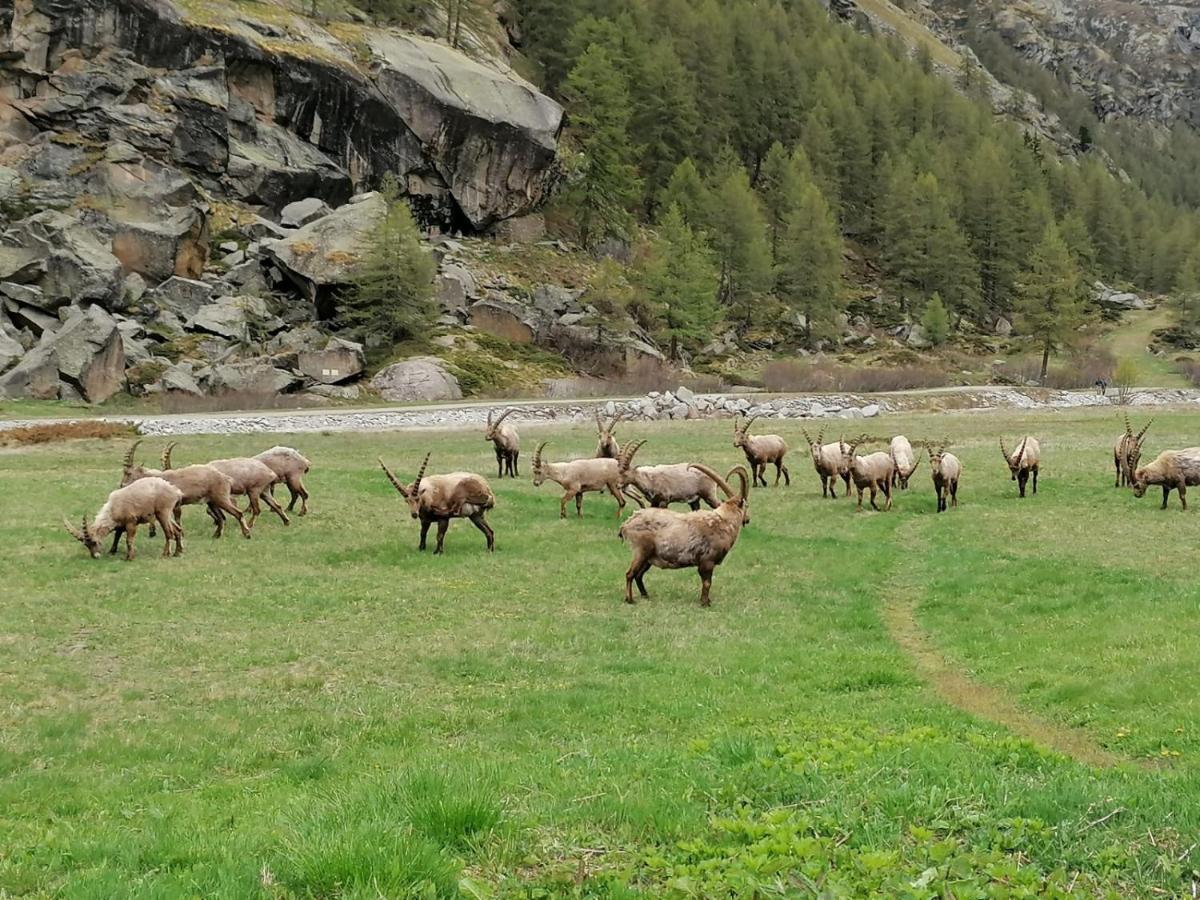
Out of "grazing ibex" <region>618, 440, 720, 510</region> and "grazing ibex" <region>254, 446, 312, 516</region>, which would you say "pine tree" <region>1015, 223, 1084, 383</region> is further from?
"grazing ibex" <region>254, 446, 312, 516</region>

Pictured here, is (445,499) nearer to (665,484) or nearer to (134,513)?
(665,484)

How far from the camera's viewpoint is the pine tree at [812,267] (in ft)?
316

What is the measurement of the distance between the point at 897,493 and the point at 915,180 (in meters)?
97.4

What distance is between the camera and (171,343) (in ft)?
199

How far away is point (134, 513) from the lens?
21.1 m

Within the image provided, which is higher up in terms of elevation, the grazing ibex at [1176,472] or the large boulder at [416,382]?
the large boulder at [416,382]

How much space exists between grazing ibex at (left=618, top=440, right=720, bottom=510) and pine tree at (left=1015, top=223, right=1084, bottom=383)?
72888 mm

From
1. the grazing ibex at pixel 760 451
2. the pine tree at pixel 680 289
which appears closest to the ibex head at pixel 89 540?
the grazing ibex at pixel 760 451

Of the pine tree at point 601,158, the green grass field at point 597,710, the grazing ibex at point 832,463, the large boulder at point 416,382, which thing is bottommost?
the green grass field at point 597,710

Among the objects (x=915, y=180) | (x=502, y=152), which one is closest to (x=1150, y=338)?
(x=915, y=180)

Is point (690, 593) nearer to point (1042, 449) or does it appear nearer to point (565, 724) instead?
point (565, 724)

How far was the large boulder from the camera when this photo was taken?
62.2 meters

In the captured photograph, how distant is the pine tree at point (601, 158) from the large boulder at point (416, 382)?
129ft

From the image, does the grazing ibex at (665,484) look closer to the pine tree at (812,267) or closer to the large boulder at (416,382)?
the large boulder at (416,382)
